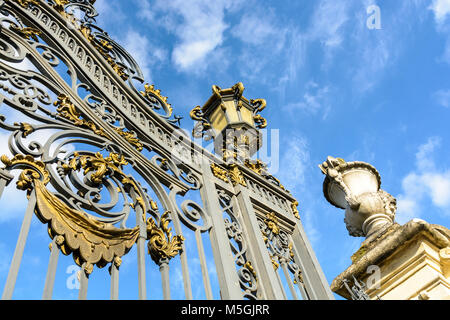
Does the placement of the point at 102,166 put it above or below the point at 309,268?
above

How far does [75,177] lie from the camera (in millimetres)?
3193

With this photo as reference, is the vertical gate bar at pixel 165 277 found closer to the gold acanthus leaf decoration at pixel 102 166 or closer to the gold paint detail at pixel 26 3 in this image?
the gold acanthus leaf decoration at pixel 102 166

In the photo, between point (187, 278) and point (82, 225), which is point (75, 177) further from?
point (187, 278)

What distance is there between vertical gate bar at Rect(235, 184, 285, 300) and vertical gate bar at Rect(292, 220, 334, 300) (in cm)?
54

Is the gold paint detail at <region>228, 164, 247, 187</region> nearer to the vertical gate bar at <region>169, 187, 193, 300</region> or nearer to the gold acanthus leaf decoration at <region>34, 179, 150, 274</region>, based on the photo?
the vertical gate bar at <region>169, 187, 193, 300</region>

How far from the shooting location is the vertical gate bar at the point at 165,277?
299 cm

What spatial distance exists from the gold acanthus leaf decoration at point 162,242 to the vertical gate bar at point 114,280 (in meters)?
0.35

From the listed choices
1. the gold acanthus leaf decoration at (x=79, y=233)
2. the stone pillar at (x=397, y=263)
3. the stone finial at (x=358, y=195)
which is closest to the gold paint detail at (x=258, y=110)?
the stone finial at (x=358, y=195)

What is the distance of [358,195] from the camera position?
16.7 feet

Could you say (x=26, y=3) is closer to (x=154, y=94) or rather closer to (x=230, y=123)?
(x=154, y=94)

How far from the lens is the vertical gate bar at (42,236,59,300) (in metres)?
2.50

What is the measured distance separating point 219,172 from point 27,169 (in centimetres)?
194

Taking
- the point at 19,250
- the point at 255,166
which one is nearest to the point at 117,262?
the point at 19,250
